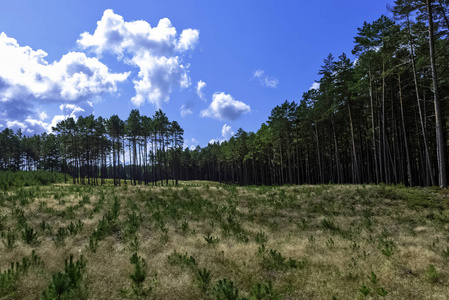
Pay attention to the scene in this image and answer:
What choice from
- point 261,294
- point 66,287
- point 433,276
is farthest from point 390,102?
point 66,287

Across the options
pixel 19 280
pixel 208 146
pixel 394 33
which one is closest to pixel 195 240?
pixel 19 280

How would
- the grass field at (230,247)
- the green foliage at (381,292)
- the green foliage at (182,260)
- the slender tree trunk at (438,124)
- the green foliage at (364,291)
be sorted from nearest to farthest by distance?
the green foliage at (381,292), the green foliage at (364,291), the grass field at (230,247), the green foliage at (182,260), the slender tree trunk at (438,124)

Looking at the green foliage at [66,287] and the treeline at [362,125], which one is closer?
the green foliage at [66,287]

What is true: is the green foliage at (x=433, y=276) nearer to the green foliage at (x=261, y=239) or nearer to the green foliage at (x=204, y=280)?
the green foliage at (x=261, y=239)

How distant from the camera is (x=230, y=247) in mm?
7879

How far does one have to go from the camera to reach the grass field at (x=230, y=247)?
510cm

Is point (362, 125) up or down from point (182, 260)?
up

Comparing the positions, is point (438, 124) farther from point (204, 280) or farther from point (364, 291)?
point (204, 280)

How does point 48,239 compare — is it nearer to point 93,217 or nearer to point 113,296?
point 93,217

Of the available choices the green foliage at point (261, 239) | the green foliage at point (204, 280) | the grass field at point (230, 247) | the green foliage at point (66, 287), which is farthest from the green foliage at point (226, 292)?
the green foliage at point (261, 239)

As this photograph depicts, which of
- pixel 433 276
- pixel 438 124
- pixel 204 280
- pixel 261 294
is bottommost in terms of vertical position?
pixel 433 276

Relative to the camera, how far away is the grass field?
5.10m

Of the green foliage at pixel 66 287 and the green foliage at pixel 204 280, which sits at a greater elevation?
the green foliage at pixel 66 287

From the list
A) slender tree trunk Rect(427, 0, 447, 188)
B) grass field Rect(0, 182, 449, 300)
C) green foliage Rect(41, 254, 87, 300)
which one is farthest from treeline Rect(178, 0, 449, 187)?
green foliage Rect(41, 254, 87, 300)
